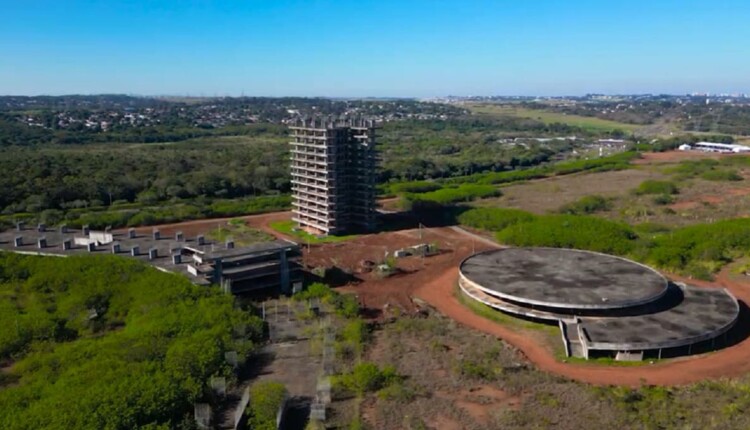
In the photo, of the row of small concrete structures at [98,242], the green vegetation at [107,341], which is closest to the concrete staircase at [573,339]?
the green vegetation at [107,341]

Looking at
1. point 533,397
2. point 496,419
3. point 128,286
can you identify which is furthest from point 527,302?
point 128,286

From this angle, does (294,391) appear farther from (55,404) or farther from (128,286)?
(128,286)

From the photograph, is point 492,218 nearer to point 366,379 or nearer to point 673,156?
A: point 366,379

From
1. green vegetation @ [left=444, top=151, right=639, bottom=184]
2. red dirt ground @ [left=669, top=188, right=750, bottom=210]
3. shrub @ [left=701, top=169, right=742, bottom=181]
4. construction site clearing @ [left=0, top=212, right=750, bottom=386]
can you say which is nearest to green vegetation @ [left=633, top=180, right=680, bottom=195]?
red dirt ground @ [left=669, top=188, right=750, bottom=210]

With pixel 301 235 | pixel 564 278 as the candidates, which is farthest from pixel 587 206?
pixel 301 235

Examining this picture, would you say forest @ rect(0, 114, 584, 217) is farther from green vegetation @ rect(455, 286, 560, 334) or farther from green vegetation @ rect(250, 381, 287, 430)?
green vegetation @ rect(250, 381, 287, 430)

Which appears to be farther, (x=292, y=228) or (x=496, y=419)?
(x=292, y=228)
